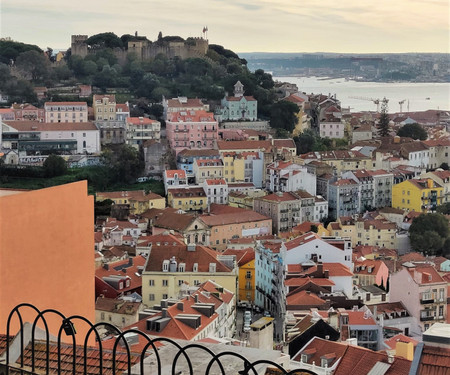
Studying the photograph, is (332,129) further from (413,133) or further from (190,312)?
(190,312)

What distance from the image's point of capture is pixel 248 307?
7641 mm

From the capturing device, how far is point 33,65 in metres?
16.4

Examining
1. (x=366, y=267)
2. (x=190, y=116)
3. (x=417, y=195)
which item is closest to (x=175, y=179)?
(x=190, y=116)

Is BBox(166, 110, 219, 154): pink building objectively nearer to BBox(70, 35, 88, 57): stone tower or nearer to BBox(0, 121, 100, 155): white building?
BBox(0, 121, 100, 155): white building

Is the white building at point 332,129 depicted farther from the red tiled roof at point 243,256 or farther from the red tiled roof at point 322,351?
the red tiled roof at point 322,351

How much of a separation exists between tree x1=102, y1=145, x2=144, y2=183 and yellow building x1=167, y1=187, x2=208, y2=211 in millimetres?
1086

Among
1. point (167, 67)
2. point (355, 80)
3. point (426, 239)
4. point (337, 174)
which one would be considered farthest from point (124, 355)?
point (355, 80)

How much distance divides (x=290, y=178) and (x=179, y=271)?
16.5 feet

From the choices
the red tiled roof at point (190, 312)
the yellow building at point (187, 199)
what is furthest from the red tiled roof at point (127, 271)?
the yellow building at point (187, 199)

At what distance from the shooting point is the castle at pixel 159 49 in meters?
17.4

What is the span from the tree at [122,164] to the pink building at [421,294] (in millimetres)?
6275

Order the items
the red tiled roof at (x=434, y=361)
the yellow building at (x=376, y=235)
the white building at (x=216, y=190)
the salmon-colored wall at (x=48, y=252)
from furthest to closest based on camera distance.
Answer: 1. the white building at (x=216, y=190)
2. the yellow building at (x=376, y=235)
3. the salmon-colored wall at (x=48, y=252)
4. the red tiled roof at (x=434, y=361)

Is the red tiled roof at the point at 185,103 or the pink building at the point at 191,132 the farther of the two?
the red tiled roof at the point at 185,103

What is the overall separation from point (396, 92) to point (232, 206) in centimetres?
2288
